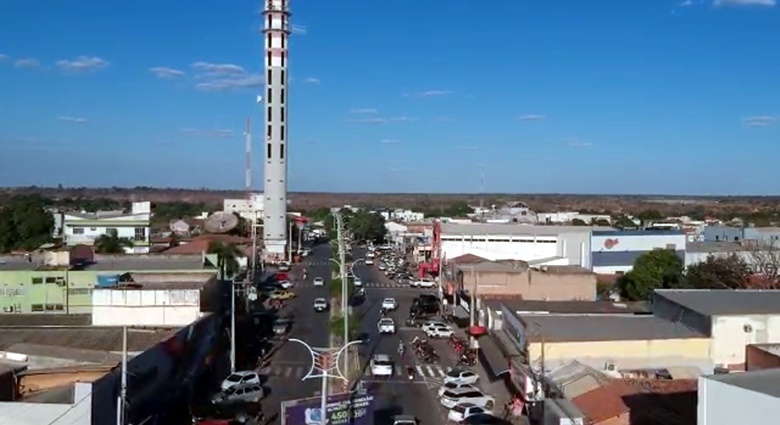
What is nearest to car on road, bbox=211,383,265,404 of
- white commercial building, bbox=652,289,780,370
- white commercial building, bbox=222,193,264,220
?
white commercial building, bbox=652,289,780,370

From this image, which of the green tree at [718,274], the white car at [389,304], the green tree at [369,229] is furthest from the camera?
the green tree at [369,229]

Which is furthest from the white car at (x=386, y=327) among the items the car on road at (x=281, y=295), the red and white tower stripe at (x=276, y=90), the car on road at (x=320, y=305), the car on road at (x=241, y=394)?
the red and white tower stripe at (x=276, y=90)

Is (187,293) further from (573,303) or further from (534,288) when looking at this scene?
(534,288)

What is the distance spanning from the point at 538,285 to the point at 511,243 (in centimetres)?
1991

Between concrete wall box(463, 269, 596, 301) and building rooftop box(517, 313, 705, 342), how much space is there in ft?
35.2

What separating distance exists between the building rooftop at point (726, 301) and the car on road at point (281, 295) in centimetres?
2022

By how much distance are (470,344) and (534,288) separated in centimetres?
695

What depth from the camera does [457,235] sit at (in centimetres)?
5381

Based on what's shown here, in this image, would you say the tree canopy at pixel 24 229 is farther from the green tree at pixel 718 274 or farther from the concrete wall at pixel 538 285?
the green tree at pixel 718 274

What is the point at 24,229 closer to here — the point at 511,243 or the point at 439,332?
the point at 511,243

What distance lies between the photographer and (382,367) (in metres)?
22.4

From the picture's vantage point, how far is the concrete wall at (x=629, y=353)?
59.9 feet

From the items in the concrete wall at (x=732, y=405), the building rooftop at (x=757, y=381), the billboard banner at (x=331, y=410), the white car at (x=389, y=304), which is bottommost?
the white car at (x=389, y=304)

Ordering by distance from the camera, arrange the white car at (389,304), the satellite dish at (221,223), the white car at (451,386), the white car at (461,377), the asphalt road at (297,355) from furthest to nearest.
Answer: the satellite dish at (221,223)
the white car at (389,304)
the white car at (461,377)
the asphalt road at (297,355)
the white car at (451,386)
